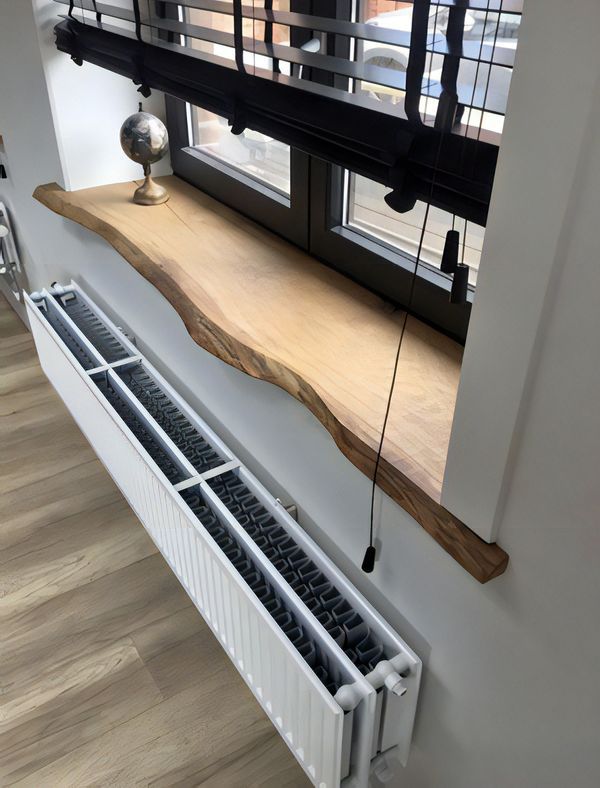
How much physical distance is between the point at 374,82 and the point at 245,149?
86cm

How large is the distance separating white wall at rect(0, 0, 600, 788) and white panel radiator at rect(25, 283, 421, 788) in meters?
0.05

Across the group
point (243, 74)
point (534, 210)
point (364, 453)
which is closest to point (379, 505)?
point (364, 453)

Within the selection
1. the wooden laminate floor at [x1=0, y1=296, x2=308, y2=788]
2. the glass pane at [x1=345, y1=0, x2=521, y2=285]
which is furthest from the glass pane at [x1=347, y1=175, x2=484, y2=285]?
the wooden laminate floor at [x1=0, y1=296, x2=308, y2=788]

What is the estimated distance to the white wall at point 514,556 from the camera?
2.10ft

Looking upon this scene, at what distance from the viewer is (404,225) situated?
126 centimetres

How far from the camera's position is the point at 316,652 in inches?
43.9

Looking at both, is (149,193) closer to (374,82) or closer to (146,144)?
(146,144)

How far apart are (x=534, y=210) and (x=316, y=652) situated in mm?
783

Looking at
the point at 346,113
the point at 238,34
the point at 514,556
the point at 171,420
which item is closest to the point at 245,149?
the point at 238,34

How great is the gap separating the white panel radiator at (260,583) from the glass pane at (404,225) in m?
0.53

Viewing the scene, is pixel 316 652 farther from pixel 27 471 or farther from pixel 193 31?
pixel 27 471

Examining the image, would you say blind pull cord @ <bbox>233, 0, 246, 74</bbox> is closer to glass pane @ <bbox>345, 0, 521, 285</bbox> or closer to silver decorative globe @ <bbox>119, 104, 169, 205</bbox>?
glass pane @ <bbox>345, 0, 521, 285</bbox>

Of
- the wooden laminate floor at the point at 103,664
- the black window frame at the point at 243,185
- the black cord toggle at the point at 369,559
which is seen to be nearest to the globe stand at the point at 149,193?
the black window frame at the point at 243,185

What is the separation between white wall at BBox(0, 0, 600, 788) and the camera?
64 centimetres
